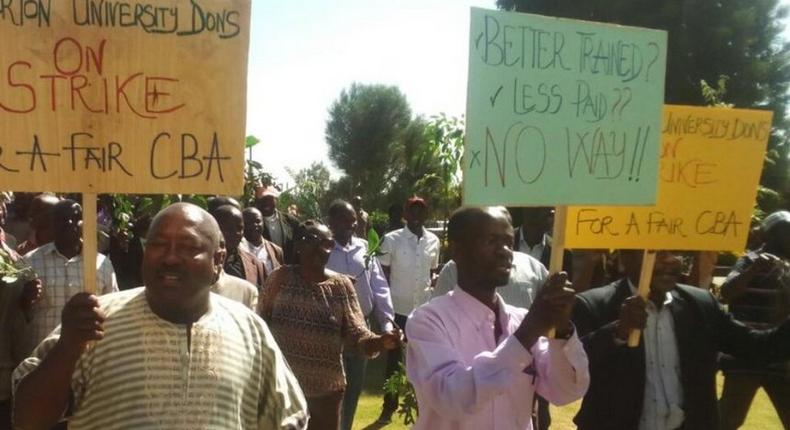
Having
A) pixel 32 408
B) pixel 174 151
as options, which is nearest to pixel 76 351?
pixel 32 408

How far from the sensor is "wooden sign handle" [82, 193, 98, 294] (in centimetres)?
263

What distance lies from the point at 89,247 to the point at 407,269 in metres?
5.74

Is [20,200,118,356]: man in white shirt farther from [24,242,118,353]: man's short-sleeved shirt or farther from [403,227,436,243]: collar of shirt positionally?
[403,227,436,243]: collar of shirt

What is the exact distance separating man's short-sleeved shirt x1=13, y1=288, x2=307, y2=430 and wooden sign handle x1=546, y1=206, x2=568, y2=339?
3.43 feet

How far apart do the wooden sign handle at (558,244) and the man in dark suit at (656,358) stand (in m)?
0.67

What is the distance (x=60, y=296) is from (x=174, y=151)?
7.73 ft

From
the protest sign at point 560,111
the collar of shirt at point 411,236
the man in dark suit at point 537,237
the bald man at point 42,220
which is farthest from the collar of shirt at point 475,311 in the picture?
the collar of shirt at point 411,236

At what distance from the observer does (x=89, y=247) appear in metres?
2.67

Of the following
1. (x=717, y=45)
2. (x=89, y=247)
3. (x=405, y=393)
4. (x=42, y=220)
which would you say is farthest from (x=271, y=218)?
(x=717, y=45)

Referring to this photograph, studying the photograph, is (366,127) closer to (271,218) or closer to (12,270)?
(271,218)

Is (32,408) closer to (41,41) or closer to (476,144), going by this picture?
(41,41)

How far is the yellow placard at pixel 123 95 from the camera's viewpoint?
2764mm

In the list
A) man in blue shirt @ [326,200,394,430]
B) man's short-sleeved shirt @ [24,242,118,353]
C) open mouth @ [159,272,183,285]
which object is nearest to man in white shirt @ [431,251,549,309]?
man in blue shirt @ [326,200,394,430]

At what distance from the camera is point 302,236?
521cm
